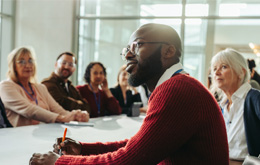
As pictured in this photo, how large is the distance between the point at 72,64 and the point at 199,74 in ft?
13.1

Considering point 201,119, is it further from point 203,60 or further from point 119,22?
point 119,22

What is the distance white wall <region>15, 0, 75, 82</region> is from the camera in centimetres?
802

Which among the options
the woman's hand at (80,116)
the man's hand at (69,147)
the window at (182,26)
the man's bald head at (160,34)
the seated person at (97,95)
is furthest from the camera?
the window at (182,26)

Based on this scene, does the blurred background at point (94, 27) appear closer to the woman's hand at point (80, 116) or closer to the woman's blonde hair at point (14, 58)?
the woman's blonde hair at point (14, 58)

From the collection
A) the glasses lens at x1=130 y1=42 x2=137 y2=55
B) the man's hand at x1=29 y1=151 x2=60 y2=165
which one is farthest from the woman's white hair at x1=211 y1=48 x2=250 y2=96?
the man's hand at x1=29 y1=151 x2=60 y2=165

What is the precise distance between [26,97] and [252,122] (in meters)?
2.33

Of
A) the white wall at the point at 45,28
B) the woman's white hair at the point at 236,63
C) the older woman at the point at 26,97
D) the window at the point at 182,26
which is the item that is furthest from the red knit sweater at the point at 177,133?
the white wall at the point at 45,28

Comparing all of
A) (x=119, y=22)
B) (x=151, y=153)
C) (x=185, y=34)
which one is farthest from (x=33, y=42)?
(x=151, y=153)

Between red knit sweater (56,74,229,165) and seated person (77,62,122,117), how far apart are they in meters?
3.24

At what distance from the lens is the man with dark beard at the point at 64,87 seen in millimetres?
4031

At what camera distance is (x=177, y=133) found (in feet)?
3.64

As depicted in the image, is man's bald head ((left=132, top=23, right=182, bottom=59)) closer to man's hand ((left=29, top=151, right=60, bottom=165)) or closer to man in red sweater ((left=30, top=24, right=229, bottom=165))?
man in red sweater ((left=30, top=24, right=229, bottom=165))

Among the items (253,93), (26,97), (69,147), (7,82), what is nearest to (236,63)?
(253,93)

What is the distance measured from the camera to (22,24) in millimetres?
8164
